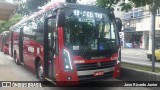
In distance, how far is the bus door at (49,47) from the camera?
8812mm

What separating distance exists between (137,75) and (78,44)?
9.23 ft

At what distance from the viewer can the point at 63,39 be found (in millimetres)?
8250

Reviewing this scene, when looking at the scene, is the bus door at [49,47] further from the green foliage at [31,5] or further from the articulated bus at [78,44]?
the green foliage at [31,5]

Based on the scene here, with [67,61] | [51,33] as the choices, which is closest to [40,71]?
[51,33]

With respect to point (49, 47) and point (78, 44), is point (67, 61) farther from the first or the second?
point (49, 47)

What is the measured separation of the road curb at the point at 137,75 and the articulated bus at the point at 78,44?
94cm

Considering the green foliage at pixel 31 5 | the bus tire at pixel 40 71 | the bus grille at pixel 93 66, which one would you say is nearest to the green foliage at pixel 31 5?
the green foliage at pixel 31 5

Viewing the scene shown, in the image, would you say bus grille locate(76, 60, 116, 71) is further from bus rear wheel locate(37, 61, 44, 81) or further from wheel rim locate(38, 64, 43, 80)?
wheel rim locate(38, 64, 43, 80)

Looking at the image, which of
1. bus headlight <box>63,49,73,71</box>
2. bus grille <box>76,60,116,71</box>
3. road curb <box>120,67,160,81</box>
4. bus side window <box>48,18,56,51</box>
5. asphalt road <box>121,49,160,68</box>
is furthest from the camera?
asphalt road <box>121,49,160,68</box>

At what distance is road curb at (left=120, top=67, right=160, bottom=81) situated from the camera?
9028 mm

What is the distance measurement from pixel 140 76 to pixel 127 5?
3867 millimetres

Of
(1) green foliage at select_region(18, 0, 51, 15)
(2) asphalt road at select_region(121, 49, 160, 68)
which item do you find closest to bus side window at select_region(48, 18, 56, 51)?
(2) asphalt road at select_region(121, 49, 160, 68)

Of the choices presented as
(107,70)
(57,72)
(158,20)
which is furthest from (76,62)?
(158,20)

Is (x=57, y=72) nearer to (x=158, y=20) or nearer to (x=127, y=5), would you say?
(x=127, y=5)
